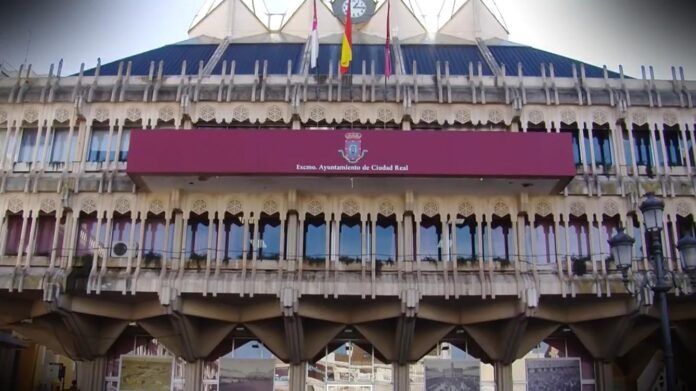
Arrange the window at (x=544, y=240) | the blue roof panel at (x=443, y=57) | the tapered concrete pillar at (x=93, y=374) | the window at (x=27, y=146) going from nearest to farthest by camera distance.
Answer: the window at (x=544, y=240) → the tapered concrete pillar at (x=93, y=374) → the window at (x=27, y=146) → the blue roof panel at (x=443, y=57)

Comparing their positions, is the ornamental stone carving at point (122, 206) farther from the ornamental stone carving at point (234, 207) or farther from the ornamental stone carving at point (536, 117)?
the ornamental stone carving at point (536, 117)

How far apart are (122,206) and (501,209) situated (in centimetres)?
1528

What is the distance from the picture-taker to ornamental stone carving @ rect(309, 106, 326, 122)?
28906 mm

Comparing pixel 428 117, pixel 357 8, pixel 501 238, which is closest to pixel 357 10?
pixel 357 8

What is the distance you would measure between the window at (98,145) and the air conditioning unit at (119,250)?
3.77m

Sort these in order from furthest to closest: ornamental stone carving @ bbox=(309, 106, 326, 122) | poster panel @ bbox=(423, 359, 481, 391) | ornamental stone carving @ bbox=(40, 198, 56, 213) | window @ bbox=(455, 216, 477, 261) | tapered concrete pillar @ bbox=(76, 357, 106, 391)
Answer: ornamental stone carving @ bbox=(309, 106, 326, 122), tapered concrete pillar @ bbox=(76, 357, 106, 391), poster panel @ bbox=(423, 359, 481, 391), ornamental stone carving @ bbox=(40, 198, 56, 213), window @ bbox=(455, 216, 477, 261)

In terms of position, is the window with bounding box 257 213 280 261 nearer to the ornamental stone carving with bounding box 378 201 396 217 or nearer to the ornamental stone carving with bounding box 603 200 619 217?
the ornamental stone carving with bounding box 378 201 396 217

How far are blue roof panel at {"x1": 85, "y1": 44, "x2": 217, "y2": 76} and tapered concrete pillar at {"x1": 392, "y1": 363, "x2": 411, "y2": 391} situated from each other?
55.8 feet

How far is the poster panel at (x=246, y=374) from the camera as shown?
28.5m

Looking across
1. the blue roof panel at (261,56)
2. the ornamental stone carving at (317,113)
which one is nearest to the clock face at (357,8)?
the blue roof panel at (261,56)

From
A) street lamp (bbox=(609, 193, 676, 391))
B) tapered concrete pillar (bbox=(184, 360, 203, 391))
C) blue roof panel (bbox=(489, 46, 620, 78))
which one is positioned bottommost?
tapered concrete pillar (bbox=(184, 360, 203, 391))

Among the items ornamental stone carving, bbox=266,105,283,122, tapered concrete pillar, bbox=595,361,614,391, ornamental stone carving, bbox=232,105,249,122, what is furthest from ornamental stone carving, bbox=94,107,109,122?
tapered concrete pillar, bbox=595,361,614,391

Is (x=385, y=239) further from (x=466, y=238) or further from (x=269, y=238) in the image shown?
(x=269, y=238)

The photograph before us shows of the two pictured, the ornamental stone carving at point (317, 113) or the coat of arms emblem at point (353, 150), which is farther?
the ornamental stone carving at point (317, 113)
